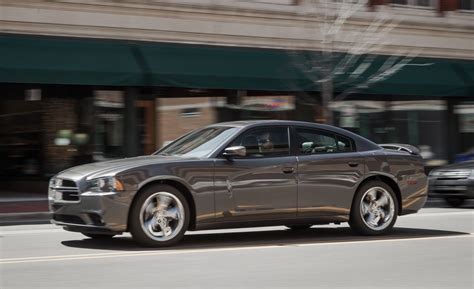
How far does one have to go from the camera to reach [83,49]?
17.7 metres

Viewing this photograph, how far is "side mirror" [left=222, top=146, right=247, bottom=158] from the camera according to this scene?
8969 millimetres

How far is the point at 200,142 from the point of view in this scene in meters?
9.52

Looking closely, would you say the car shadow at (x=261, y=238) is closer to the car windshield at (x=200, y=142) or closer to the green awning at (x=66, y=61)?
the car windshield at (x=200, y=142)

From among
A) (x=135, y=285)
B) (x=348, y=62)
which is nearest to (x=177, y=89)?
(x=348, y=62)

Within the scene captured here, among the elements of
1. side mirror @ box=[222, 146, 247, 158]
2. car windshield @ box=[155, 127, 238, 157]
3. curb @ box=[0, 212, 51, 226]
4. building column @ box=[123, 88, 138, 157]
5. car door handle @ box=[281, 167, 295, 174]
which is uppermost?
building column @ box=[123, 88, 138, 157]

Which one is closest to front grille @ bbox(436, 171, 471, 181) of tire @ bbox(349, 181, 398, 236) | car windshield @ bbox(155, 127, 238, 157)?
tire @ bbox(349, 181, 398, 236)

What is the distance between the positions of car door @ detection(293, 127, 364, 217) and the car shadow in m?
0.50

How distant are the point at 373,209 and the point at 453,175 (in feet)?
22.2

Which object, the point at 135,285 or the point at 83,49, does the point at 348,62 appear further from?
the point at 135,285

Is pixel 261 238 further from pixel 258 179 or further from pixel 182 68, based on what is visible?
pixel 182 68

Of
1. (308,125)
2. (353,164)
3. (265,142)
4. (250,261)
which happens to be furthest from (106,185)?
(353,164)

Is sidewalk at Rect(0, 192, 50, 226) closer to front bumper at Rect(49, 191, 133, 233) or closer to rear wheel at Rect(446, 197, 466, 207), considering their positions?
front bumper at Rect(49, 191, 133, 233)

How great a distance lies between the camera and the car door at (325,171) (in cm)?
954

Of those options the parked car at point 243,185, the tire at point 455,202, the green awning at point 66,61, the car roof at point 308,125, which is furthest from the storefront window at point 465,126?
the car roof at point 308,125
